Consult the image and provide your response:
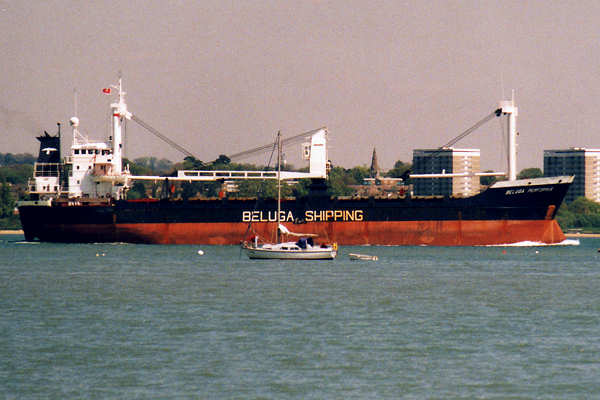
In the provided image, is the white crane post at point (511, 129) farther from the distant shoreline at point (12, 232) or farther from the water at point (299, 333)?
the distant shoreline at point (12, 232)

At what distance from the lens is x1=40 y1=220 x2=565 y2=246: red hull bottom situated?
81.9 metres

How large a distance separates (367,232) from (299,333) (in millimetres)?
50762

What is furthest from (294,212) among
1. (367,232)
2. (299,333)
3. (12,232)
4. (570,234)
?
(12,232)

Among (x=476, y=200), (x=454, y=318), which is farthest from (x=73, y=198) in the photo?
(x=454, y=318)

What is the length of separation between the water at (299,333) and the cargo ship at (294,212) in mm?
21428

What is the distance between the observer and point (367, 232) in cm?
8381

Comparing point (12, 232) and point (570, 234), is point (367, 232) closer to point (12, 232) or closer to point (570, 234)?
point (570, 234)

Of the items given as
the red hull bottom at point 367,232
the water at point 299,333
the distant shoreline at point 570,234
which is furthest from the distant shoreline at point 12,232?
the water at point 299,333

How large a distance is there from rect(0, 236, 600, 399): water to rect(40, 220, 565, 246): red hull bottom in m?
21.6

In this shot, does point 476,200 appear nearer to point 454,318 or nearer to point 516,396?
point 454,318

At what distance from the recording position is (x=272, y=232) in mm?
83938

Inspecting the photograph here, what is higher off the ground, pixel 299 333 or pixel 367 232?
pixel 367 232

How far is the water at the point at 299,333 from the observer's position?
25.6 meters

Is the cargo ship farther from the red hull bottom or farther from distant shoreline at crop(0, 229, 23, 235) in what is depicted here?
distant shoreline at crop(0, 229, 23, 235)
